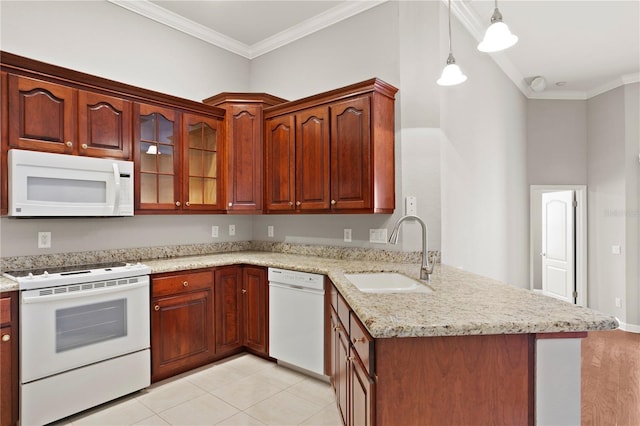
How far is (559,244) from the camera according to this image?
18.6 ft

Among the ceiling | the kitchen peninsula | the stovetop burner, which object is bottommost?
the kitchen peninsula

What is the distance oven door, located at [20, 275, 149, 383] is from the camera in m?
2.09

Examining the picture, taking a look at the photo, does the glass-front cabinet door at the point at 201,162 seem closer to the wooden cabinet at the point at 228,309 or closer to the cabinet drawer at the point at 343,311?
the wooden cabinet at the point at 228,309

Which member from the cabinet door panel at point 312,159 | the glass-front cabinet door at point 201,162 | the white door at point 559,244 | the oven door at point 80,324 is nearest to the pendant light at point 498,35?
the cabinet door panel at point 312,159

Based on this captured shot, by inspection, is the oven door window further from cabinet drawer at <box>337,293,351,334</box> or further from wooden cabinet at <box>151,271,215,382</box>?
cabinet drawer at <box>337,293,351,334</box>

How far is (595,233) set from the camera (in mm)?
5082

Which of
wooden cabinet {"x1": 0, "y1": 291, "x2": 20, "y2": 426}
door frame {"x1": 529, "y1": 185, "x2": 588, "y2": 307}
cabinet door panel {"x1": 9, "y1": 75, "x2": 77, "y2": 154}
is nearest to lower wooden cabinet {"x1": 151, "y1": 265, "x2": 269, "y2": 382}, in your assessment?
wooden cabinet {"x1": 0, "y1": 291, "x2": 20, "y2": 426}

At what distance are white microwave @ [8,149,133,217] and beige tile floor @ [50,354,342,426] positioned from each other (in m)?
1.37

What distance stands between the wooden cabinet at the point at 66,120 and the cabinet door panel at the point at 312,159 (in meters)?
1.40

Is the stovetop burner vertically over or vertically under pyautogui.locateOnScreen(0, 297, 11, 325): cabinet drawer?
over

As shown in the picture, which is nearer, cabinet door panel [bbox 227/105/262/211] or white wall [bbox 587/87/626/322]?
cabinet door panel [bbox 227/105/262/211]

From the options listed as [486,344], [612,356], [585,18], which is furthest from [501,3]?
[612,356]

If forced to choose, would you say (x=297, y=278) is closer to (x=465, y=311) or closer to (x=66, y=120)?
(x=465, y=311)

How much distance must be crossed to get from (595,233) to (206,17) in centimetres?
575
